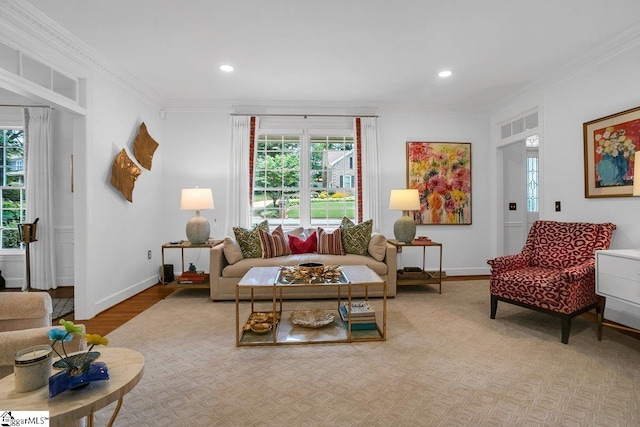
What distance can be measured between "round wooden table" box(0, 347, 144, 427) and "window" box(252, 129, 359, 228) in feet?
A: 12.5

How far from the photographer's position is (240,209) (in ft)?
16.0

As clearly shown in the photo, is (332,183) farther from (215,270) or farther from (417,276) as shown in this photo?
(215,270)

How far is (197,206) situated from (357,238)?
2177 mm

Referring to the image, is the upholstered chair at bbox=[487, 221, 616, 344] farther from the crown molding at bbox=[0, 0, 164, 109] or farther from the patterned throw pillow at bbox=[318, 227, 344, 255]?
the crown molding at bbox=[0, 0, 164, 109]

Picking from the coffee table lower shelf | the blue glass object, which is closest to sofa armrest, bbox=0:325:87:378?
the blue glass object

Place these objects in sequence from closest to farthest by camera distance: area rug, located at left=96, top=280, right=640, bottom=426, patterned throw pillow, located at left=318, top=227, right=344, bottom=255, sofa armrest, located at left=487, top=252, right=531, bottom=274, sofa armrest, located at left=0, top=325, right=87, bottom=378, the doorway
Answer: sofa armrest, located at left=0, top=325, right=87, bottom=378 < area rug, located at left=96, top=280, right=640, bottom=426 < sofa armrest, located at left=487, top=252, right=531, bottom=274 < patterned throw pillow, located at left=318, top=227, right=344, bottom=255 < the doorway

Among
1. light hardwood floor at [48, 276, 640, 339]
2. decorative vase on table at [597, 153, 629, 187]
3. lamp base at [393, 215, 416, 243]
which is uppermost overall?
decorative vase on table at [597, 153, 629, 187]

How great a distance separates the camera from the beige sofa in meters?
3.91

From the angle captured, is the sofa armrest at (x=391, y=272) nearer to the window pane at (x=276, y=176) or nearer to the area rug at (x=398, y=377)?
the area rug at (x=398, y=377)

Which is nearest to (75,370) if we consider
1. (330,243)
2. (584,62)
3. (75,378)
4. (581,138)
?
(75,378)

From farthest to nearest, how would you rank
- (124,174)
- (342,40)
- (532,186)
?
1. (532,186)
2. (124,174)
3. (342,40)

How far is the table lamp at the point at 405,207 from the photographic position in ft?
14.5

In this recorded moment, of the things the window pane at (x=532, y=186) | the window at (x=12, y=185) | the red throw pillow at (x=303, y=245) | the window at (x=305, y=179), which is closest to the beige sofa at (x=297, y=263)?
the red throw pillow at (x=303, y=245)

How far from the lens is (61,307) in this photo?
3.70 meters
